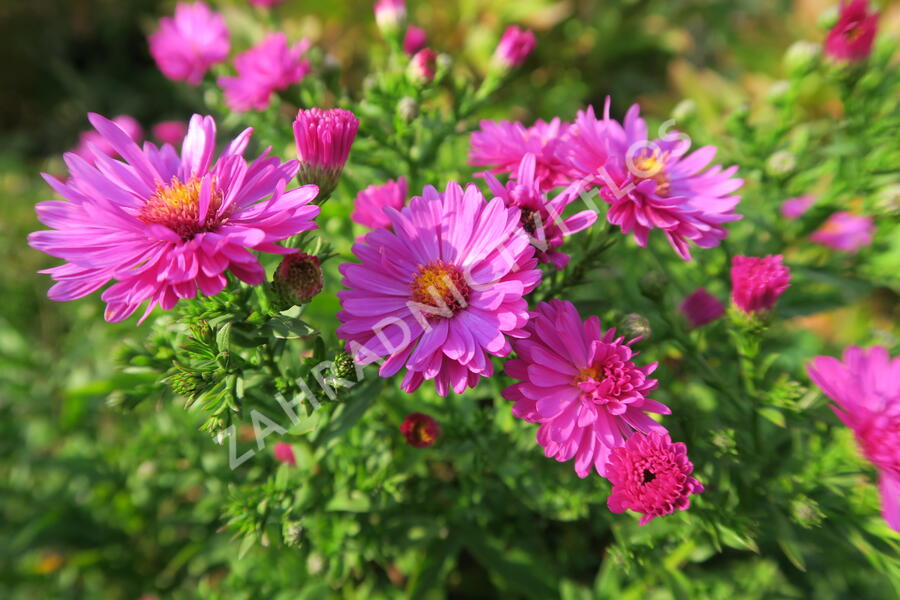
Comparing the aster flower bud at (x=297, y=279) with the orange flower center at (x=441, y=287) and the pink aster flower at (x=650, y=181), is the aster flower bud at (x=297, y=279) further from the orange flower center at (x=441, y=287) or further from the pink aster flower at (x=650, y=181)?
the pink aster flower at (x=650, y=181)

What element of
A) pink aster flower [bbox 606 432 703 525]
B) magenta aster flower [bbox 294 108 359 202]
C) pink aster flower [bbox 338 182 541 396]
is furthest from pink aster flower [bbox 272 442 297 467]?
pink aster flower [bbox 606 432 703 525]

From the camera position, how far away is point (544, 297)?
1102mm

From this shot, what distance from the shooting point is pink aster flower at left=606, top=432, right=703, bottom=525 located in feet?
2.82

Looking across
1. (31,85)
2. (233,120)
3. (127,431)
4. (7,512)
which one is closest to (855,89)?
(233,120)

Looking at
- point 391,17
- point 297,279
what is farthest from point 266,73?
point 297,279

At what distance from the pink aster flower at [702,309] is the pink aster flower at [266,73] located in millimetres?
1119

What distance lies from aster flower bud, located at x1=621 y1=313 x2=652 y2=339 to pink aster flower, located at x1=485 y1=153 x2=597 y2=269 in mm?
194

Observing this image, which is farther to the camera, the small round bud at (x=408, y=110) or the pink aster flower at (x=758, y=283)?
the small round bud at (x=408, y=110)

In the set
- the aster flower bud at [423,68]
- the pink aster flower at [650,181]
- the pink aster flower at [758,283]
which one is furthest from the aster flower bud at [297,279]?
the pink aster flower at [758,283]

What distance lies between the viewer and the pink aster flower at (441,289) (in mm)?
883

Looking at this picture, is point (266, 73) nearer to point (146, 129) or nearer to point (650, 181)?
point (650, 181)

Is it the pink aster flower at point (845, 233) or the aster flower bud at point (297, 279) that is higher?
the aster flower bud at point (297, 279)

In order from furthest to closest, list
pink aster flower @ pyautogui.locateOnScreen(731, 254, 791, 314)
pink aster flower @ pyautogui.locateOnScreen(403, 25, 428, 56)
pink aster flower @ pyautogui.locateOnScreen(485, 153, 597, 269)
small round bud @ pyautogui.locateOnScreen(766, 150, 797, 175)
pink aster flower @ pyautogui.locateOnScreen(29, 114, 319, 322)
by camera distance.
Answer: pink aster flower @ pyautogui.locateOnScreen(403, 25, 428, 56), small round bud @ pyautogui.locateOnScreen(766, 150, 797, 175), pink aster flower @ pyautogui.locateOnScreen(731, 254, 791, 314), pink aster flower @ pyautogui.locateOnScreen(485, 153, 597, 269), pink aster flower @ pyautogui.locateOnScreen(29, 114, 319, 322)

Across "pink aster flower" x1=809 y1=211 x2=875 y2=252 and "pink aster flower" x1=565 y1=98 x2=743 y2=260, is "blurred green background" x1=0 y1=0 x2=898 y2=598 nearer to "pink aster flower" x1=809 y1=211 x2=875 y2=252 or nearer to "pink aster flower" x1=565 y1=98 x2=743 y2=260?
"pink aster flower" x1=809 y1=211 x2=875 y2=252
